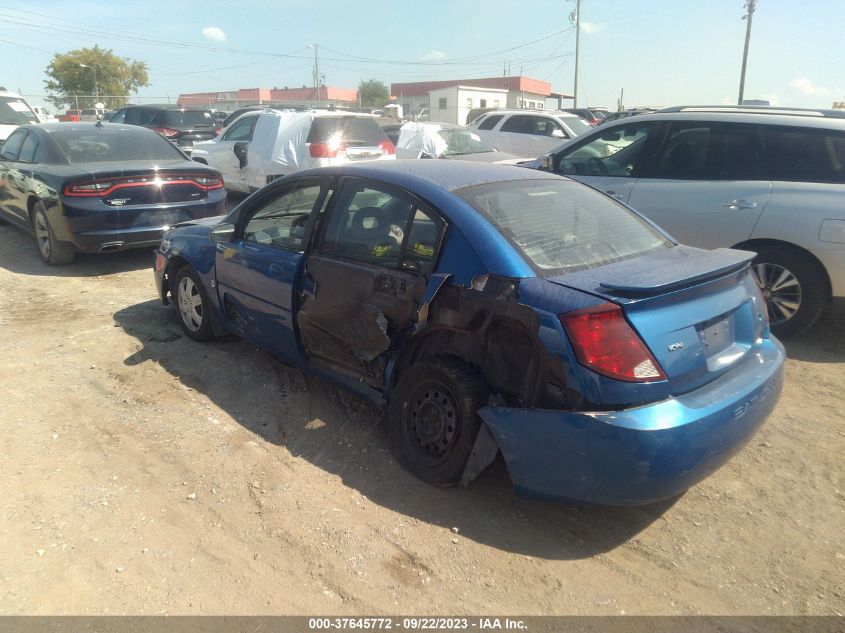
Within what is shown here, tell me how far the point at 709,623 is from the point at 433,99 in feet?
165

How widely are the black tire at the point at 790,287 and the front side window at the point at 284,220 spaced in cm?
373

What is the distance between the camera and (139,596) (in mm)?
2645

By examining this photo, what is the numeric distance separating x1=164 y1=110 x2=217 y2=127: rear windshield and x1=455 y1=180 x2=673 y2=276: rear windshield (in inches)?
615

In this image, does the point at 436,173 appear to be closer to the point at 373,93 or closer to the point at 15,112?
the point at 15,112

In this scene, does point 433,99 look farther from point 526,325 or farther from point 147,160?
point 526,325

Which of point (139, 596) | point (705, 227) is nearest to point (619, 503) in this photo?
point (139, 596)

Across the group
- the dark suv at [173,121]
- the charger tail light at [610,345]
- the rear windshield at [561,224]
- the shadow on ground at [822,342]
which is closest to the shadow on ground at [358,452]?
the charger tail light at [610,345]

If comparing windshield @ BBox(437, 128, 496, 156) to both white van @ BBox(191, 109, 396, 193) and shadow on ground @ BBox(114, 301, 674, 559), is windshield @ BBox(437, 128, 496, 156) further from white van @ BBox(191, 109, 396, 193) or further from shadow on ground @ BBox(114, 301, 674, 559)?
shadow on ground @ BBox(114, 301, 674, 559)

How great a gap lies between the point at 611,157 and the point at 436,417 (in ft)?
13.7

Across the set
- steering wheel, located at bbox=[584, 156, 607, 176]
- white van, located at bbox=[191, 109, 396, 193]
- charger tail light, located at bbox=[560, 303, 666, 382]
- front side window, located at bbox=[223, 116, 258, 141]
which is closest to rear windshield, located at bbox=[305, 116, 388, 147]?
white van, located at bbox=[191, 109, 396, 193]

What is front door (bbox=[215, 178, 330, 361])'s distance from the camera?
4.11 metres

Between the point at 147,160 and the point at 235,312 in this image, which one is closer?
the point at 235,312

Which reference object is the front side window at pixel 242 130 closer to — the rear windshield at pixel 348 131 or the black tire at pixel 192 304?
the rear windshield at pixel 348 131

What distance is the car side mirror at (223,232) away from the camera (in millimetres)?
4691
